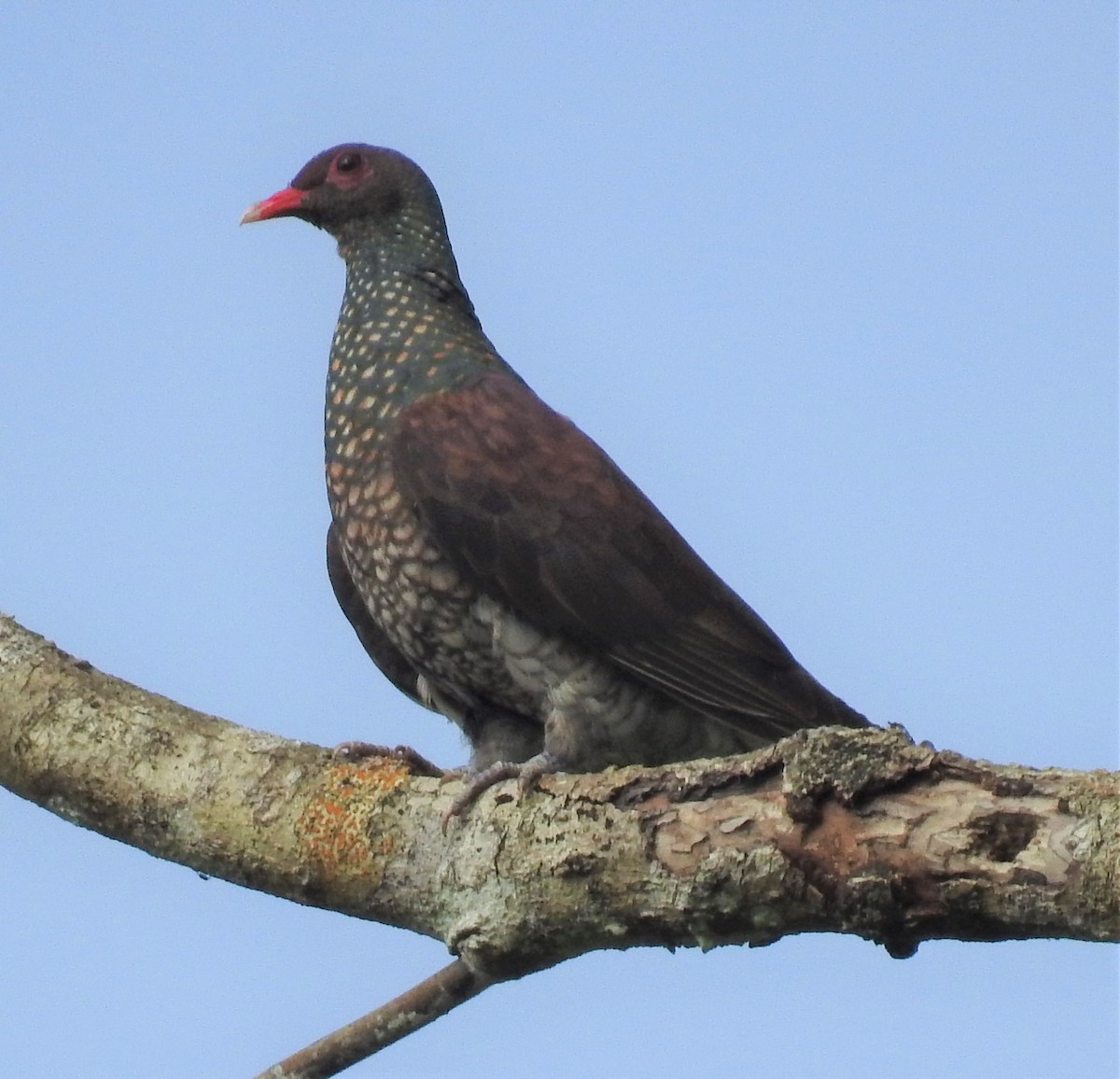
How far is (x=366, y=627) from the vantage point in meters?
5.09

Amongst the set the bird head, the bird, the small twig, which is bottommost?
the small twig

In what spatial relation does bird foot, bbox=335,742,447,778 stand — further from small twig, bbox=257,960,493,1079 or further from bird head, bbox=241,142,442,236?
bird head, bbox=241,142,442,236

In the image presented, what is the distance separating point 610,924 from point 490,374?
2.11 meters

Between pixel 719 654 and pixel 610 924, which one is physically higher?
pixel 719 654

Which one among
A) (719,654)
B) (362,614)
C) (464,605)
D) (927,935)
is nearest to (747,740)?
(719,654)

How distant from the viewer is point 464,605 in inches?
176

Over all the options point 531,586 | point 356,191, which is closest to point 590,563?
point 531,586

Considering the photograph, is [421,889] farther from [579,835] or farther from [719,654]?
[719,654]

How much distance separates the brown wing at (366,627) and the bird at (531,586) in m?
0.15

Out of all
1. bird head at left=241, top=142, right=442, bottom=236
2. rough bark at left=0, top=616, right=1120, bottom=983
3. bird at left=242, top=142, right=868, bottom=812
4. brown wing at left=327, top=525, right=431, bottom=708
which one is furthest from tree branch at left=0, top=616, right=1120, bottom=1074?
bird head at left=241, top=142, right=442, bottom=236

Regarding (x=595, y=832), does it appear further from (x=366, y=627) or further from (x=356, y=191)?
(x=356, y=191)

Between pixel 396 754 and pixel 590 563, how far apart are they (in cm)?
77

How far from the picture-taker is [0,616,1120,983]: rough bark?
2824 millimetres

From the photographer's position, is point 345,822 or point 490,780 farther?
point 490,780
